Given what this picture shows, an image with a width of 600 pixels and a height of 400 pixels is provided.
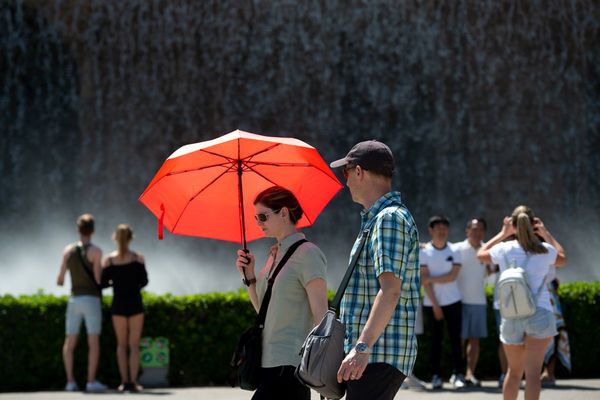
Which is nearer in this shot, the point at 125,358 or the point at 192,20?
the point at 125,358

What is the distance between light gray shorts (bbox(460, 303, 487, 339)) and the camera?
9945 mm

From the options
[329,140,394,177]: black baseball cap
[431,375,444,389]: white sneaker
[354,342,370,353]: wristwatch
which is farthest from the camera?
[431,375,444,389]: white sneaker

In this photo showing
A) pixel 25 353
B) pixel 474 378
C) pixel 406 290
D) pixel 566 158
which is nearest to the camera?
pixel 406 290

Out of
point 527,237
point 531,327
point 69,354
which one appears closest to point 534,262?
point 527,237

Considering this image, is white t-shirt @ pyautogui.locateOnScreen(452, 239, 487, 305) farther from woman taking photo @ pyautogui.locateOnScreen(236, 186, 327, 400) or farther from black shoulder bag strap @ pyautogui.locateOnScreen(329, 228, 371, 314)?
black shoulder bag strap @ pyautogui.locateOnScreen(329, 228, 371, 314)

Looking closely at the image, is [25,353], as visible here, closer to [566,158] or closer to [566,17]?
[566,158]

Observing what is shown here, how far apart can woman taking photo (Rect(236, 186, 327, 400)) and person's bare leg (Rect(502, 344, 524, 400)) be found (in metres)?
2.19

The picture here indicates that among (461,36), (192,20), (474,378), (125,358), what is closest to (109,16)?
(192,20)

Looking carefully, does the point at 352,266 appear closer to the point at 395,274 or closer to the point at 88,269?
the point at 395,274

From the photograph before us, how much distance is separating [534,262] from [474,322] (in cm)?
362

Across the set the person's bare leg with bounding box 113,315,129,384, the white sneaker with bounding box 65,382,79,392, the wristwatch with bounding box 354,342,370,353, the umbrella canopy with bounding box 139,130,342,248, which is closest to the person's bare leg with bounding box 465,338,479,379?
the person's bare leg with bounding box 113,315,129,384

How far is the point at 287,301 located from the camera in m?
4.44

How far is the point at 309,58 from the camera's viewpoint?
16797 mm

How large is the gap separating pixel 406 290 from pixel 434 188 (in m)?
12.9
